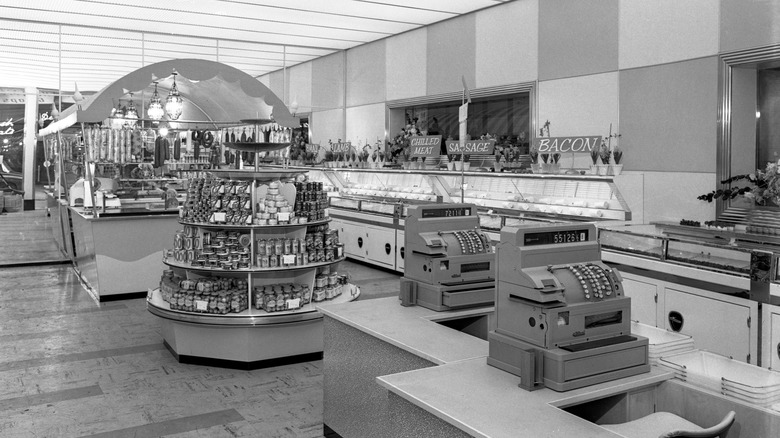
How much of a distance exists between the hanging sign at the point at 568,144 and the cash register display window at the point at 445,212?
343cm

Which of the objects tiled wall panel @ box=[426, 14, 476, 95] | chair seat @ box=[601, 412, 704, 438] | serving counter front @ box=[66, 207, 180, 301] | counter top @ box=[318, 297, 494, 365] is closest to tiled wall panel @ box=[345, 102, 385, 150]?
tiled wall panel @ box=[426, 14, 476, 95]

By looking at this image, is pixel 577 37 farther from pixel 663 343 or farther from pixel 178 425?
pixel 178 425

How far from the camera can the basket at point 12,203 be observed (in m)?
19.0

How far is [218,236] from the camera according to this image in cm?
525

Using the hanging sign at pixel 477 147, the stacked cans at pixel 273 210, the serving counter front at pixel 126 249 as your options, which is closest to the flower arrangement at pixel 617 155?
the hanging sign at pixel 477 147

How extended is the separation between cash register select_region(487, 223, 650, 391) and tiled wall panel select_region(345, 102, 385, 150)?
890 centimetres

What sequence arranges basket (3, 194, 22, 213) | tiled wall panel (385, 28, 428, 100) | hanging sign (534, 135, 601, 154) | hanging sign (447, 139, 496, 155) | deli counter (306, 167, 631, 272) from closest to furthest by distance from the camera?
deli counter (306, 167, 631, 272)
hanging sign (534, 135, 601, 154)
hanging sign (447, 139, 496, 155)
tiled wall panel (385, 28, 428, 100)
basket (3, 194, 22, 213)

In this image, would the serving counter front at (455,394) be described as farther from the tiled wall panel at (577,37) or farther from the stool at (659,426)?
the tiled wall panel at (577,37)

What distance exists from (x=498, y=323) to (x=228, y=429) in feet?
7.04

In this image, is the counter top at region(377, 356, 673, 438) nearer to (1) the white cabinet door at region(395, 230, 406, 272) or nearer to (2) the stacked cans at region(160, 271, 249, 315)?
(2) the stacked cans at region(160, 271, 249, 315)

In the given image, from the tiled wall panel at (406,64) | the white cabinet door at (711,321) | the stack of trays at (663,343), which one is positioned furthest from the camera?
the tiled wall panel at (406,64)

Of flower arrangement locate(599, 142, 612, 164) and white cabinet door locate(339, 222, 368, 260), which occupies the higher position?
flower arrangement locate(599, 142, 612, 164)

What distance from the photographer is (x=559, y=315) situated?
2551 millimetres

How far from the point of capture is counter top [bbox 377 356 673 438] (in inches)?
83.7
